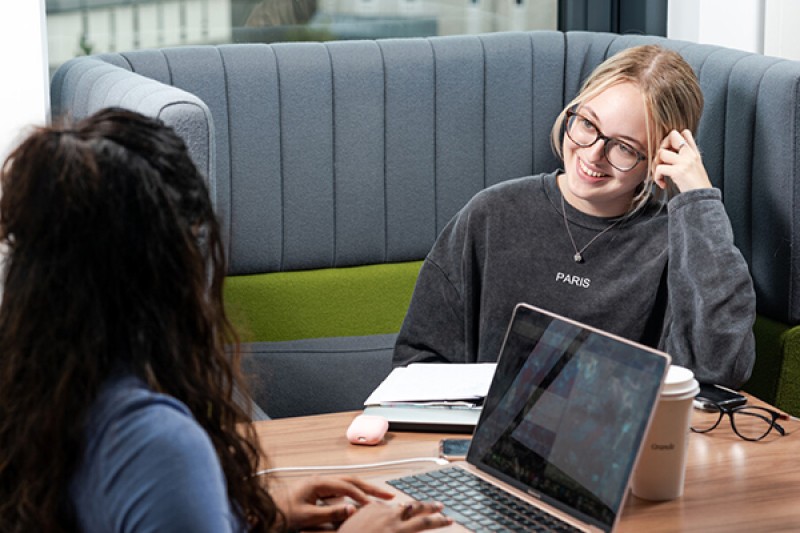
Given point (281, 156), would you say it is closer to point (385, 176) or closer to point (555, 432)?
point (385, 176)

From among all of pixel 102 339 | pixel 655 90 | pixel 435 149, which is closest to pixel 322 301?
pixel 435 149

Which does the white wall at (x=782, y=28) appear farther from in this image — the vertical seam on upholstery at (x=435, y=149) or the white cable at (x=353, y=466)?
the white cable at (x=353, y=466)

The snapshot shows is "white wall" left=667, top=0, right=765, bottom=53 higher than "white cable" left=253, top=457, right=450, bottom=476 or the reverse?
higher

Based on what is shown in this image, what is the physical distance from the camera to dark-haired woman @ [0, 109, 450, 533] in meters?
0.93

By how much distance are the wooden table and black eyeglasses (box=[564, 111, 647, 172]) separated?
19.1 inches

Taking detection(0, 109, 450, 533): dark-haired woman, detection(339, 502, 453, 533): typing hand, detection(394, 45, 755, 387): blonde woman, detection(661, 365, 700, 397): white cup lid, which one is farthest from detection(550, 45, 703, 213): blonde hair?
detection(0, 109, 450, 533): dark-haired woman

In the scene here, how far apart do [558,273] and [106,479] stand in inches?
49.9

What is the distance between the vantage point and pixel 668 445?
1428 millimetres

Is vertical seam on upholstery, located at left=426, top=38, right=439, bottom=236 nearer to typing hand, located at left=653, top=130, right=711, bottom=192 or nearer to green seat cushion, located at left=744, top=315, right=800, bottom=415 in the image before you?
green seat cushion, located at left=744, top=315, right=800, bottom=415

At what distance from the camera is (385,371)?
115 inches

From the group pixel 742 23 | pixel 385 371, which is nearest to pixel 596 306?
pixel 385 371

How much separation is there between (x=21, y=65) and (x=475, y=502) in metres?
1.51

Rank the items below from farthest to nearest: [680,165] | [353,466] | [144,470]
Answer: [680,165] < [353,466] < [144,470]

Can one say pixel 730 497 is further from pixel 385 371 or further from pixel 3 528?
pixel 385 371
